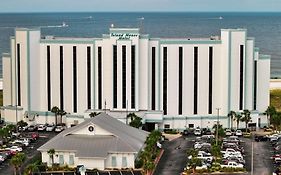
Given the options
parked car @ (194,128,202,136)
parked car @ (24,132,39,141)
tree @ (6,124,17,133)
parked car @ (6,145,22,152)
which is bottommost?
parked car @ (6,145,22,152)

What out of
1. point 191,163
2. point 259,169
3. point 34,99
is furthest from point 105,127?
point 34,99

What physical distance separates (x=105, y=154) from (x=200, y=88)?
21520mm

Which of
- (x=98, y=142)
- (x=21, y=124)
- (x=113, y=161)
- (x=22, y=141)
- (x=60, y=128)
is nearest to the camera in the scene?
(x=113, y=161)

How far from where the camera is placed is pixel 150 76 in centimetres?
7250

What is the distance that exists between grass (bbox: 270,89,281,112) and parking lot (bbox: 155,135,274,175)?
73.5ft

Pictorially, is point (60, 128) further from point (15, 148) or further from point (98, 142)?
point (98, 142)

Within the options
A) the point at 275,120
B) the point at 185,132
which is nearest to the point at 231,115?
the point at 275,120

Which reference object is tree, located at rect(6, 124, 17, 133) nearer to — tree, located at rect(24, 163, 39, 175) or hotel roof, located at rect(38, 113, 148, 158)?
hotel roof, located at rect(38, 113, 148, 158)

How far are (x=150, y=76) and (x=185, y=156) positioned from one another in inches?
601

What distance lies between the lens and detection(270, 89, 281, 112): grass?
88.8 metres

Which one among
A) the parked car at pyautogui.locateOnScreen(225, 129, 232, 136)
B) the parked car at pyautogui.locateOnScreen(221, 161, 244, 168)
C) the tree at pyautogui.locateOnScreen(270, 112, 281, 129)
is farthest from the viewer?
the tree at pyautogui.locateOnScreen(270, 112, 281, 129)

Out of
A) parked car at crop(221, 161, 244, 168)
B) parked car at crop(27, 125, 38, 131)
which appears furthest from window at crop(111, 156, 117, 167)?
parked car at crop(27, 125, 38, 131)

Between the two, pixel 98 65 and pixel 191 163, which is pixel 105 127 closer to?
pixel 191 163

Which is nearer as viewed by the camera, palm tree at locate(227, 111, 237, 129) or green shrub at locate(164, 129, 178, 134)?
green shrub at locate(164, 129, 178, 134)
